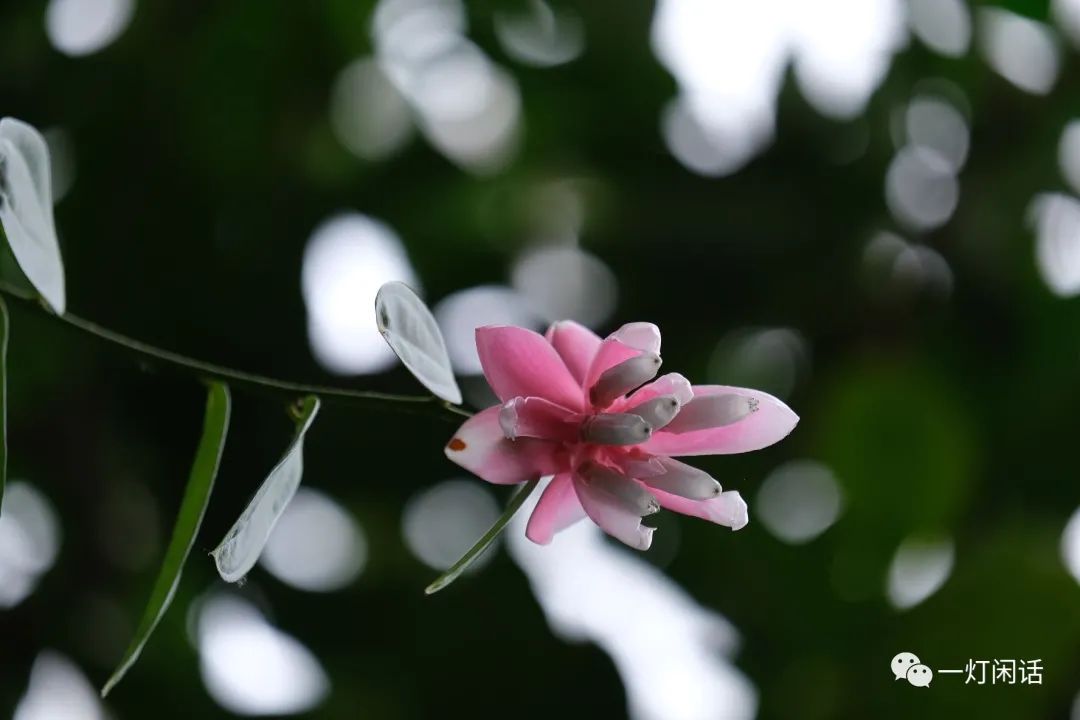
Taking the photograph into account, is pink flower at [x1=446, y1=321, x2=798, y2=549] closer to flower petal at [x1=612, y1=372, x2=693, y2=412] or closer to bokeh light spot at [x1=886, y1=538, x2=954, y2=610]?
flower petal at [x1=612, y1=372, x2=693, y2=412]

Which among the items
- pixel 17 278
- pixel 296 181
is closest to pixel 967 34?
pixel 296 181

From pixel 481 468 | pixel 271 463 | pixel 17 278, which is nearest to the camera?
pixel 481 468

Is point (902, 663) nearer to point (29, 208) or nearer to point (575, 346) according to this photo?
point (575, 346)

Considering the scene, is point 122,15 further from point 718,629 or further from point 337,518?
point 718,629

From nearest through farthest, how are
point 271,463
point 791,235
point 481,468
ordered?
1. point 481,468
2. point 271,463
3. point 791,235

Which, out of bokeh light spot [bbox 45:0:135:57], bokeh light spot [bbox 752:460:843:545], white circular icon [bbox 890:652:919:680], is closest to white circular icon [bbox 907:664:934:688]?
white circular icon [bbox 890:652:919:680]

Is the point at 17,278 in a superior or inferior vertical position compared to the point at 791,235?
inferior
